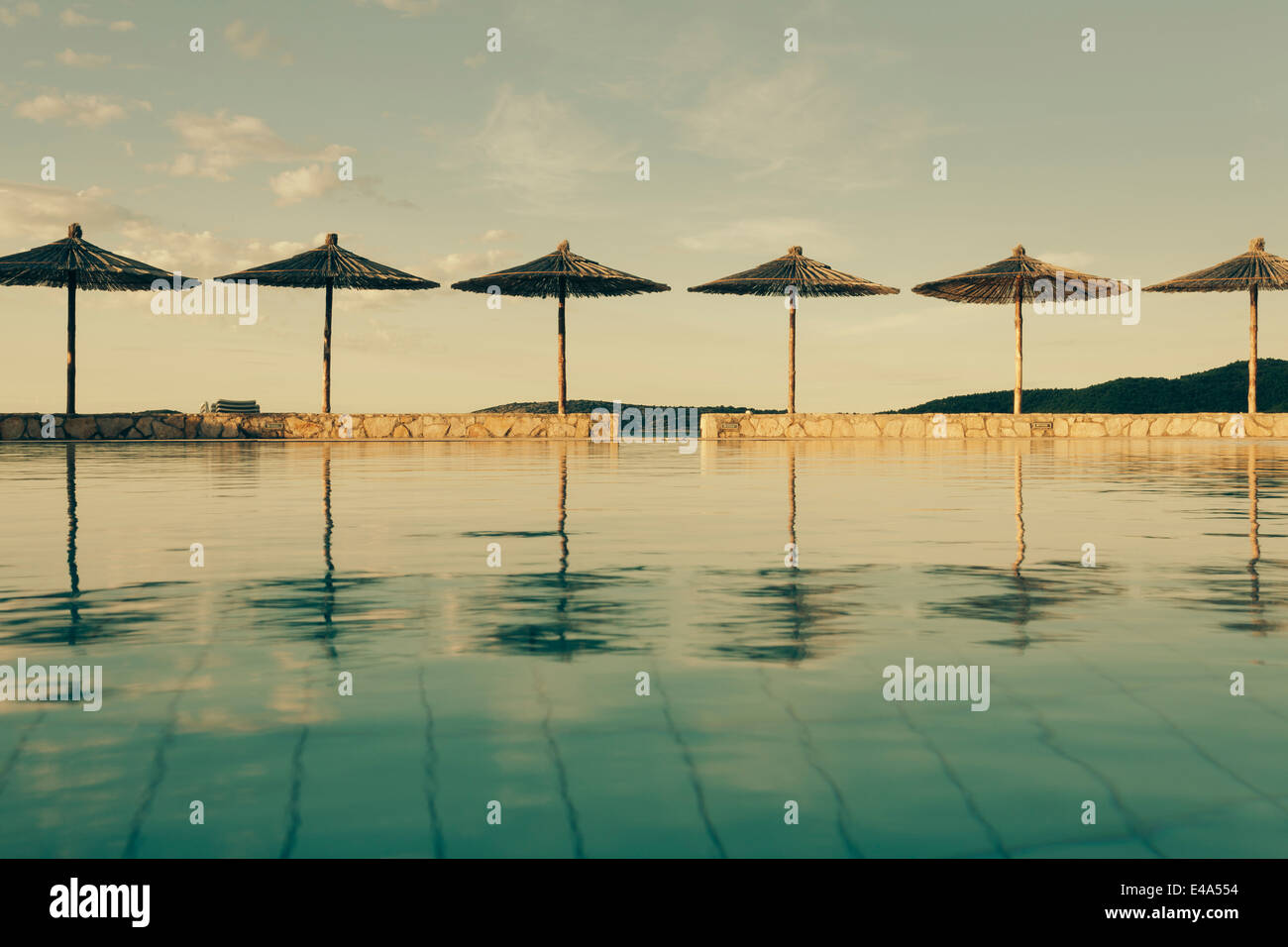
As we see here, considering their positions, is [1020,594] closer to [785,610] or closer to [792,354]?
[785,610]

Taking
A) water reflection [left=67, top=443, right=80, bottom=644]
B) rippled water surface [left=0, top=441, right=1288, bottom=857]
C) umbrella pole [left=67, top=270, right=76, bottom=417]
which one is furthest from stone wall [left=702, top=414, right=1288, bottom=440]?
rippled water surface [left=0, top=441, right=1288, bottom=857]

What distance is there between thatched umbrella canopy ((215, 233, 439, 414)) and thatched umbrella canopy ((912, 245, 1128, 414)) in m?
12.8

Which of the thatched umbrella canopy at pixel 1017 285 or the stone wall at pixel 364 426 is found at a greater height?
the thatched umbrella canopy at pixel 1017 285

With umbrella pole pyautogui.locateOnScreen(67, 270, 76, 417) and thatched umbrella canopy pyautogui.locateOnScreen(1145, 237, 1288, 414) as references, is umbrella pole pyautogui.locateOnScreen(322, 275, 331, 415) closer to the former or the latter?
umbrella pole pyautogui.locateOnScreen(67, 270, 76, 417)

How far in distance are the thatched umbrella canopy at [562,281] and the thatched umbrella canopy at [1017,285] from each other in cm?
731

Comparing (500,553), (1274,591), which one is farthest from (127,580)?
(1274,591)

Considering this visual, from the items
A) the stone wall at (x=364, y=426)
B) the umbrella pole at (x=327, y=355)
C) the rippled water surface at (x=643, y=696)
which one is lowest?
the rippled water surface at (x=643, y=696)

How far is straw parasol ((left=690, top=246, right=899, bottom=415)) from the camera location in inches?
1043

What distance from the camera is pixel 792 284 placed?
26.9 meters

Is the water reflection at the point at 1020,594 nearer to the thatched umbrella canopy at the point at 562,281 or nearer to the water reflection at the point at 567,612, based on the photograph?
the water reflection at the point at 567,612

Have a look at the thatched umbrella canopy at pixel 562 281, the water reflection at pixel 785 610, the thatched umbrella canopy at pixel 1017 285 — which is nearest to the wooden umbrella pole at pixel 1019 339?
the thatched umbrella canopy at pixel 1017 285

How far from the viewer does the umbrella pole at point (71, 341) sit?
26.2m
